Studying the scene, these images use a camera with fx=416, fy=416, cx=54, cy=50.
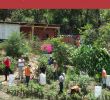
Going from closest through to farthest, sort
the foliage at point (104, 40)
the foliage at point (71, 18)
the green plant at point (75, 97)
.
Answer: the green plant at point (75, 97)
the foliage at point (104, 40)
the foliage at point (71, 18)

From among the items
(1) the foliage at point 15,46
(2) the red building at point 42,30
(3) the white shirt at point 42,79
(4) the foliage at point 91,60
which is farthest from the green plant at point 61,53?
(2) the red building at point 42,30

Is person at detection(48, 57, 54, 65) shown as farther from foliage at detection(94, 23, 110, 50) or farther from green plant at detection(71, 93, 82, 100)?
green plant at detection(71, 93, 82, 100)

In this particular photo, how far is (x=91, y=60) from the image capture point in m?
21.3

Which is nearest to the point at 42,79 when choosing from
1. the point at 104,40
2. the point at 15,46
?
the point at 15,46

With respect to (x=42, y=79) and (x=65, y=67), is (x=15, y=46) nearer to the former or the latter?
(x=65, y=67)

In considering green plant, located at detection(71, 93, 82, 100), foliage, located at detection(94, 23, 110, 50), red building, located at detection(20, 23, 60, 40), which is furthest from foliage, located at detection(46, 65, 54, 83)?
red building, located at detection(20, 23, 60, 40)

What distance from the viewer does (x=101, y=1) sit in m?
4.07

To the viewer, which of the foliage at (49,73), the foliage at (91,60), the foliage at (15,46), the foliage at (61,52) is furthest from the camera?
the foliage at (15,46)

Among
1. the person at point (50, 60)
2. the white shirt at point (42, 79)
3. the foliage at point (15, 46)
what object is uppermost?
the foliage at point (15, 46)

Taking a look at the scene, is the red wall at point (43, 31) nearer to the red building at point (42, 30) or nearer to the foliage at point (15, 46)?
the red building at point (42, 30)

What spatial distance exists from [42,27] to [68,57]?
12401mm

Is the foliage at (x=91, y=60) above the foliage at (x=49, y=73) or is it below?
above

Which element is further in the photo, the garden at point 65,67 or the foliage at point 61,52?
the foliage at point 61,52

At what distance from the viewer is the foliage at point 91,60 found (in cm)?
2131
